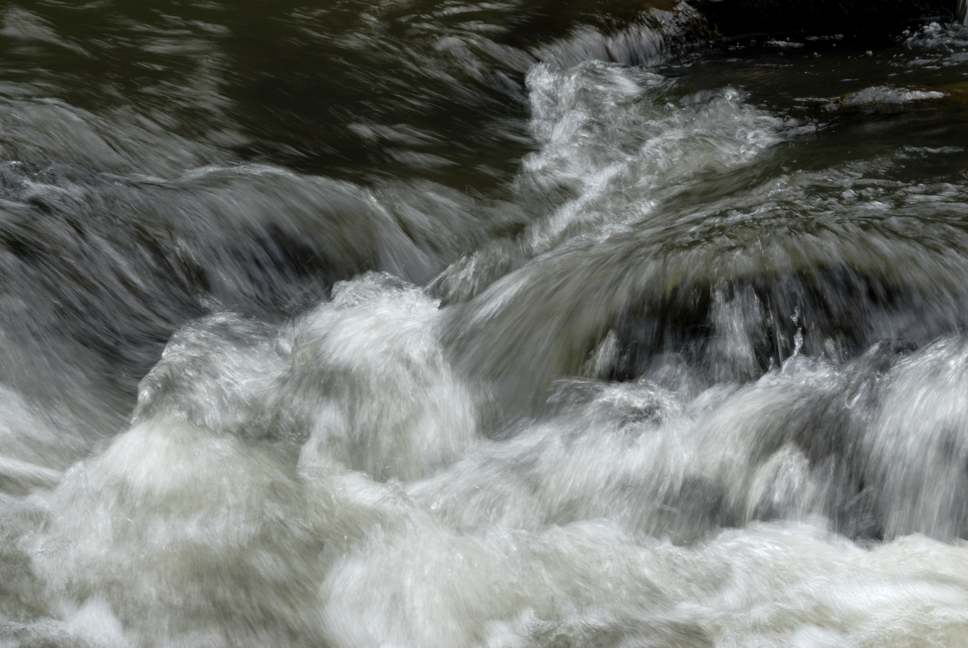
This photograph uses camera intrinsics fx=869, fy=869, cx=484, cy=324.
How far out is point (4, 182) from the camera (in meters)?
4.02

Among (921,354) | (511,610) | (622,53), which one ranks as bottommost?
(511,610)

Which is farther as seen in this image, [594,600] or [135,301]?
[135,301]

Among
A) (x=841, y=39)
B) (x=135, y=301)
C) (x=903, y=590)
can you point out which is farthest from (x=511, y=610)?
(x=841, y=39)

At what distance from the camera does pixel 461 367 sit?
3.66 meters

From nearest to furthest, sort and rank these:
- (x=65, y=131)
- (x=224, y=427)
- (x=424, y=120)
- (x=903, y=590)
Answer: (x=903, y=590) < (x=224, y=427) < (x=65, y=131) < (x=424, y=120)

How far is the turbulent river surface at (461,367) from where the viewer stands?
2.55 metres

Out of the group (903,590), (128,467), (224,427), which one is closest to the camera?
(903,590)

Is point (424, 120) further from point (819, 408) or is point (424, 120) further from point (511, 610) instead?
point (511, 610)

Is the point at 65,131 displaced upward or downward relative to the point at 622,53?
downward

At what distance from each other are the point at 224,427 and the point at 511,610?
4.60ft

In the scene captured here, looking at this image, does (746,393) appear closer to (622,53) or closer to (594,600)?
(594,600)

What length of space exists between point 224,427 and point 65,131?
2.14m

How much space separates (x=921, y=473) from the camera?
9.23 feet

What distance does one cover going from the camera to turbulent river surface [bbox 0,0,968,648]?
2.55 meters
